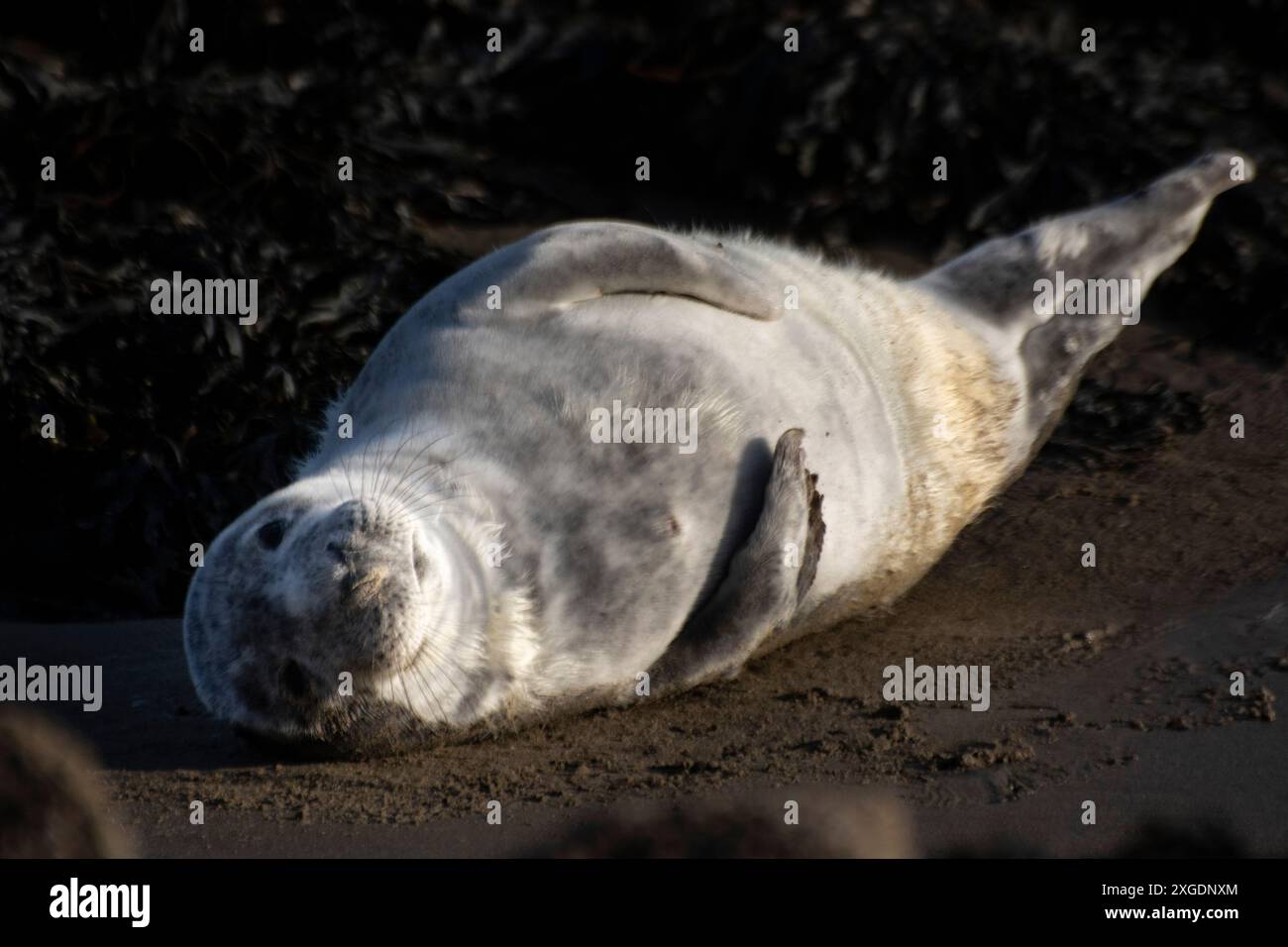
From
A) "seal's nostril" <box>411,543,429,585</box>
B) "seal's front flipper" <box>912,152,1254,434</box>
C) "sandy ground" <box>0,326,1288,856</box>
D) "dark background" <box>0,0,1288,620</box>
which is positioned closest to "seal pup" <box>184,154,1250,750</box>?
"seal's nostril" <box>411,543,429,585</box>

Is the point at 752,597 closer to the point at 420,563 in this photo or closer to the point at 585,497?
the point at 585,497

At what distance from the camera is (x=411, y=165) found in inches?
298

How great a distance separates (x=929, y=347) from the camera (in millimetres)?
5105

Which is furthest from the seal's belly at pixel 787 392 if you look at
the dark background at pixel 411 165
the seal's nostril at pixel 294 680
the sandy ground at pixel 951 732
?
the dark background at pixel 411 165

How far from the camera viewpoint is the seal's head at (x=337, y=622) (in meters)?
3.44

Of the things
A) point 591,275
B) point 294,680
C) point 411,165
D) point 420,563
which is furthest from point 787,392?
point 411,165

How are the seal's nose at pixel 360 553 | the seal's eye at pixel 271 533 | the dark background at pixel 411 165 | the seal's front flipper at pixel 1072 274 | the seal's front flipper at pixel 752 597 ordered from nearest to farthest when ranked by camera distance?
the seal's nose at pixel 360 553
the seal's eye at pixel 271 533
the seal's front flipper at pixel 752 597
the seal's front flipper at pixel 1072 274
the dark background at pixel 411 165

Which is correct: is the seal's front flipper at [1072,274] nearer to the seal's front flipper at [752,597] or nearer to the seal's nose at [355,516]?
the seal's front flipper at [752,597]

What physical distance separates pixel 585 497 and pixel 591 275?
676mm

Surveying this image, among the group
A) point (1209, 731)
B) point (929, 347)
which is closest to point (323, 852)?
point (1209, 731)

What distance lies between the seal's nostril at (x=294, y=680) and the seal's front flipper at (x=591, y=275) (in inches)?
44.5

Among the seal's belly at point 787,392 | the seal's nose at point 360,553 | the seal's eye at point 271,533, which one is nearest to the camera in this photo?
the seal's nose at point 360,553

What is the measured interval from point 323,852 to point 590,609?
2.88 feet

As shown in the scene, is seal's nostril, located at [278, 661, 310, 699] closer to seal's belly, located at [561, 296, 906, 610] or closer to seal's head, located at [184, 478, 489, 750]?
seal's head, located at [184, 478, 489, 750]
